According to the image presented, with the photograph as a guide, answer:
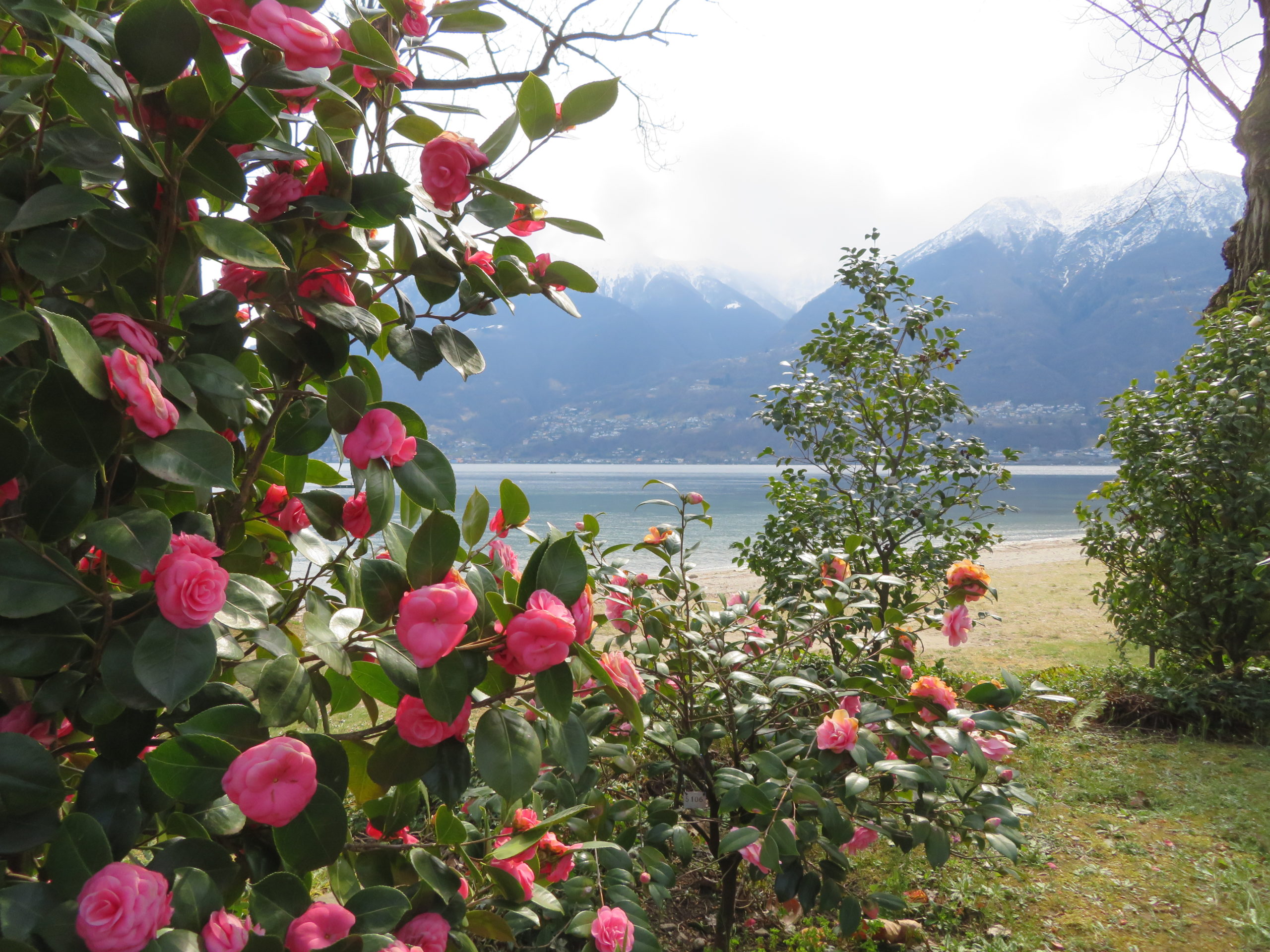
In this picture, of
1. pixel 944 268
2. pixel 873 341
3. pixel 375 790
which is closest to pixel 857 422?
pixel 873 341

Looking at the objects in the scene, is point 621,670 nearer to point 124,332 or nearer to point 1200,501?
point 124,332

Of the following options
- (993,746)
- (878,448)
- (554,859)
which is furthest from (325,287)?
(878,448)

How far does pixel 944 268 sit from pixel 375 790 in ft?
623

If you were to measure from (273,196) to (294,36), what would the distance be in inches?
8.7

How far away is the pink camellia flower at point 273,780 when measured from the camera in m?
0.60

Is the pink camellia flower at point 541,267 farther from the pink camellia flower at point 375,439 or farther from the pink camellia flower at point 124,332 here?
the pink camellia flower at point 124,332

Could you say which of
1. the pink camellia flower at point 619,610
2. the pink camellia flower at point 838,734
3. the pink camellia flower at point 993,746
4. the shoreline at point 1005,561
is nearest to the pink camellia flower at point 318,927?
the pink camellia flower at point 838,734

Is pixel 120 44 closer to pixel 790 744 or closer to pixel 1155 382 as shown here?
pixel 790 744

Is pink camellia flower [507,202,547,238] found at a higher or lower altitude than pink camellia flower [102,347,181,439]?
higher

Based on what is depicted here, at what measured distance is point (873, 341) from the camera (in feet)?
15.5

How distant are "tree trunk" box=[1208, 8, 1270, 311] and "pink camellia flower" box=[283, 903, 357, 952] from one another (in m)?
6.87

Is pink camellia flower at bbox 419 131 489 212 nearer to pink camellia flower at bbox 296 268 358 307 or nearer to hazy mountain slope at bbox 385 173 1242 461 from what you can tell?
pink camellia flower at bbox 296 268 358 307

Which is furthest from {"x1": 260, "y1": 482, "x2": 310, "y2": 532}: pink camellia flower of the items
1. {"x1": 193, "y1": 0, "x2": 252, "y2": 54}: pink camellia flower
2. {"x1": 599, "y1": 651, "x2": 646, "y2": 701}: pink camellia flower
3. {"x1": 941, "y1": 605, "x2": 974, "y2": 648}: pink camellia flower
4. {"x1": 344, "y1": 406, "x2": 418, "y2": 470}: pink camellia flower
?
{"x1": 941, "y1": 605, "x2": 974, "y2": 648}: pink camellia flower

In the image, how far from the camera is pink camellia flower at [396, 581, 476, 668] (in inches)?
25.5
